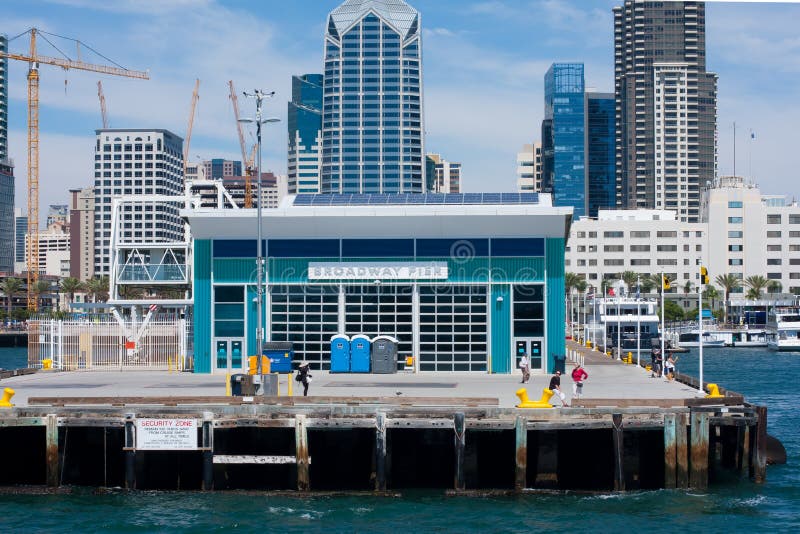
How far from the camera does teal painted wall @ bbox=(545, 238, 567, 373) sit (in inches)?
2309

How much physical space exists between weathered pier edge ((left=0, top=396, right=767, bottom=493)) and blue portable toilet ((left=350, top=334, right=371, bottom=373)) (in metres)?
20.5

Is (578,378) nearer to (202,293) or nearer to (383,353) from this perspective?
(383,353)

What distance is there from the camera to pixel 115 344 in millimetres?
65875

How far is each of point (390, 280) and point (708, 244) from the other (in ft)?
463

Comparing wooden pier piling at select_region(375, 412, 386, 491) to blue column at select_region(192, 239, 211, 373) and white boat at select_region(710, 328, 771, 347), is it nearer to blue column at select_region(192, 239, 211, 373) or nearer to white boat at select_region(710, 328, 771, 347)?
blue column at select_region(192, 239, 211, 373)

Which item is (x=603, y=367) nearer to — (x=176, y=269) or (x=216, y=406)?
(x=176, y=269)

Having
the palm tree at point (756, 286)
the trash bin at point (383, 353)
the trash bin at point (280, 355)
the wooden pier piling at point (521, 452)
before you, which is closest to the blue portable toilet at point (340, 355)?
the trash bin at point (383, 353)

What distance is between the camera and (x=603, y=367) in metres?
64.2

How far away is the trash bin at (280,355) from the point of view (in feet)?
187

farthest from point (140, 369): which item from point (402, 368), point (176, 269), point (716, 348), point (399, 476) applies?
point (716, 348)

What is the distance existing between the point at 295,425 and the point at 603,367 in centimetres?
3294

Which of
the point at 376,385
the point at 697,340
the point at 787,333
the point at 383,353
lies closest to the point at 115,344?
the point at 383,353

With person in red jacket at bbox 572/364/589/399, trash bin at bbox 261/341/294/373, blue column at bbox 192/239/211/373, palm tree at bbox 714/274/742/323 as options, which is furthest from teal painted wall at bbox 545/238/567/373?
palm tree at bbox 714/274/742/323

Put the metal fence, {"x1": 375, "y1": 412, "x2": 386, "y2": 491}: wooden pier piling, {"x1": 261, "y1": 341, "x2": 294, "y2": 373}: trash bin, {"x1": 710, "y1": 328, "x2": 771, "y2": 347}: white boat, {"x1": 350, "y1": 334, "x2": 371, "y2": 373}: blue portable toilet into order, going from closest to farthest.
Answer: {"x1": 375, "y1": 412, "x2": 386, "y2": 491}: wooden pier piling → {"x1": 261, "y1": 341, "x2": 294, "y2": 373}: trash bin → {"x1": 350, "y1": 334, "x2": 371, "y2": 373}: blue portable toilet → the metal fence → {"x1": 710, "y1": 328, "x2": 771, "y2": 347}: white boat
